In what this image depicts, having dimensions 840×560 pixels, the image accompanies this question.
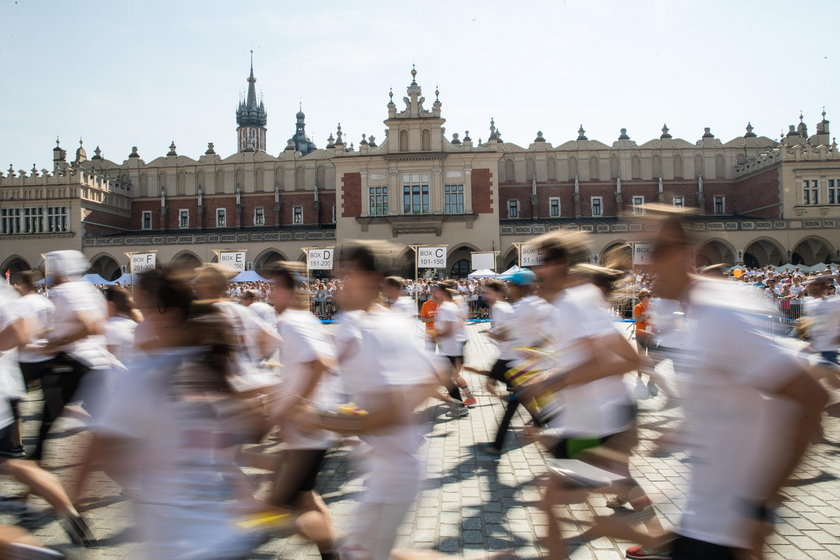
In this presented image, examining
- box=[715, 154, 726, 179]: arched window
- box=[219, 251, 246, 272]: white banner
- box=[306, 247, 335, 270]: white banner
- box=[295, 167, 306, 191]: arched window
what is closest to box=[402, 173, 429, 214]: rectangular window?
box=[295, 167, 306, 191]: arched window

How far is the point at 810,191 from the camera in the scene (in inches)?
1661

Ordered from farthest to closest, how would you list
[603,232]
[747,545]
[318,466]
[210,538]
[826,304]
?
[603,232] < [826,304] < [318,466] < [210,538] < [747,545]

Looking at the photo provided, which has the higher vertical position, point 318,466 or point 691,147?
point 691,147

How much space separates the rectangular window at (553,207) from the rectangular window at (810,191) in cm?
1645

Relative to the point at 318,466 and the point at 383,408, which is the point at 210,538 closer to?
the point at 383,408

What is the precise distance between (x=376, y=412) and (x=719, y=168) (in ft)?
172

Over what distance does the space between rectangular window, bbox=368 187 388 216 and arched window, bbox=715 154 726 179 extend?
26544 millimetres

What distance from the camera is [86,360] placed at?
594cm

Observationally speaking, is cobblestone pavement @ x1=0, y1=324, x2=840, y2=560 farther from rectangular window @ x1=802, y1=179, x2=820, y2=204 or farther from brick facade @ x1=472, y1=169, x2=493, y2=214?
rectangular window @ x1=802, y1=179, x2=820, y2=204

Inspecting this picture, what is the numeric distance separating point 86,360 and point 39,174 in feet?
157

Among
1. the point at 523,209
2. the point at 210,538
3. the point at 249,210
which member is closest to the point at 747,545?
the point at 210,538

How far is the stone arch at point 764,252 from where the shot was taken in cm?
4234

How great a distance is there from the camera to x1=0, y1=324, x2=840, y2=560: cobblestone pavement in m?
4.36

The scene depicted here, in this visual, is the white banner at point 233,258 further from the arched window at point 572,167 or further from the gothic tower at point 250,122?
the gothic tower at point 250,122
